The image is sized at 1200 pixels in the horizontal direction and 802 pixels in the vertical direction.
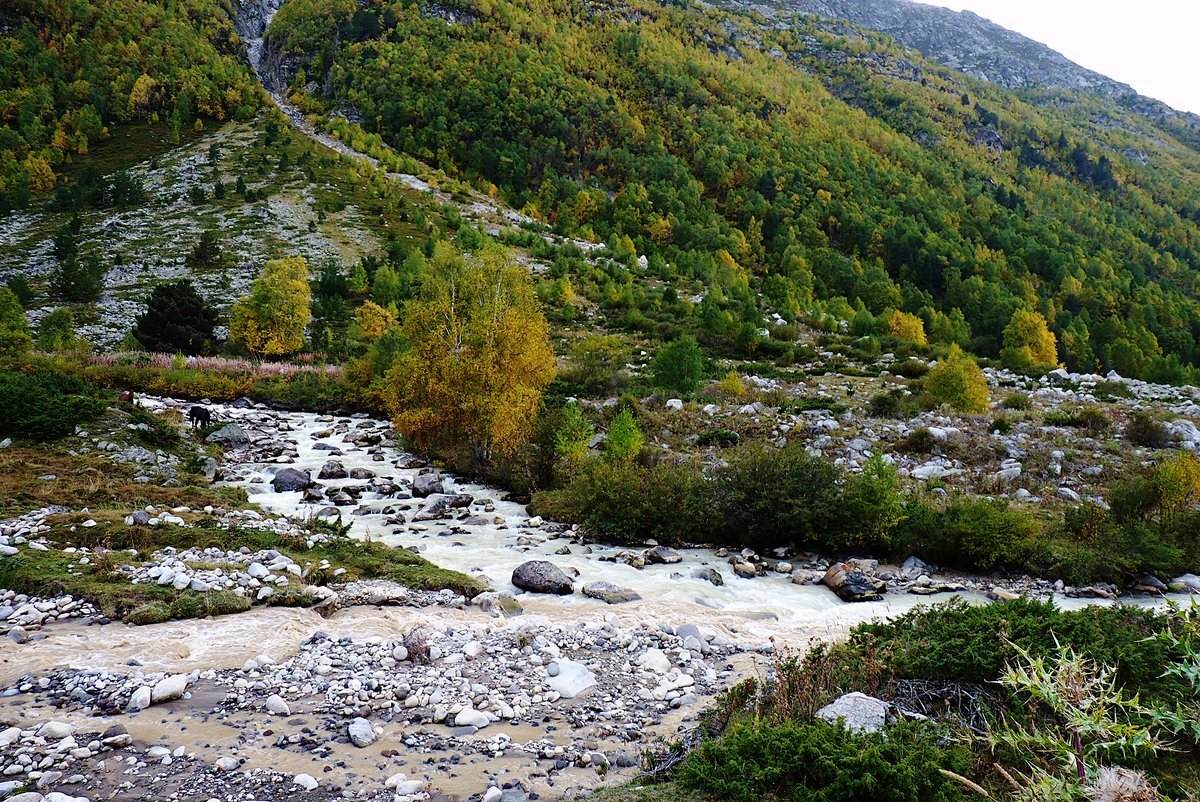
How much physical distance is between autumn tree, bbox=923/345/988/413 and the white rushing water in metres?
14.8

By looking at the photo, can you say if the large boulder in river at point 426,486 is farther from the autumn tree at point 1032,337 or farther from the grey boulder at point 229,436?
the autumn tree at point 1032,337

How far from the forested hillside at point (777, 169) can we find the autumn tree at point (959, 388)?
67.8ft

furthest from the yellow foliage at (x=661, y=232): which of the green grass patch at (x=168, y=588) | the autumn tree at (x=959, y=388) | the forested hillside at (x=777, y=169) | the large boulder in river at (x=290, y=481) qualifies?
the green grass patch at (x=168, y=588)

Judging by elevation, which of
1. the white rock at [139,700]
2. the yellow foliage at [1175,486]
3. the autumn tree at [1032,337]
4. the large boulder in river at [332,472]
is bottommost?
the large boulder in river at [332,472]

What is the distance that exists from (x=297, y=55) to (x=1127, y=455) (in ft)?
576

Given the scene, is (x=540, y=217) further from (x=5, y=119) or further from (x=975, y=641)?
(x=975, y=641)

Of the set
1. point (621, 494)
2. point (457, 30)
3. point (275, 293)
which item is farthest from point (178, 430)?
point (457, 30)

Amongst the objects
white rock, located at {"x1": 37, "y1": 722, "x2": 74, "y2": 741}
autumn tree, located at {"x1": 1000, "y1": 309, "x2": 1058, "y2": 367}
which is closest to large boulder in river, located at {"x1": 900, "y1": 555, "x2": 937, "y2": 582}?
white rock, located at {"x1": 37, "y1": 722, "x2": 74, "y2": 741}

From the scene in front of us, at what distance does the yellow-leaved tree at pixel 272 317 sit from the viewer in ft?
126

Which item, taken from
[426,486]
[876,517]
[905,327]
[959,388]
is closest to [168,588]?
[426,486]

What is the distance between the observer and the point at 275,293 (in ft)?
126

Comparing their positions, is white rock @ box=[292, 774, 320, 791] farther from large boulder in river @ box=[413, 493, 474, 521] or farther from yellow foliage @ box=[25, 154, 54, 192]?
yellow foliage @ box=[25, 154, 54, 192]

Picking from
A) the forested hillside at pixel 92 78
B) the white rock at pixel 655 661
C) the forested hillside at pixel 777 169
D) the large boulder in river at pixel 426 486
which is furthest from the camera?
the forested hillside at pixel 777 169

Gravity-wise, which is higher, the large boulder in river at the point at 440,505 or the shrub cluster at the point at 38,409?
the large boulder in river at the point at 440,505
